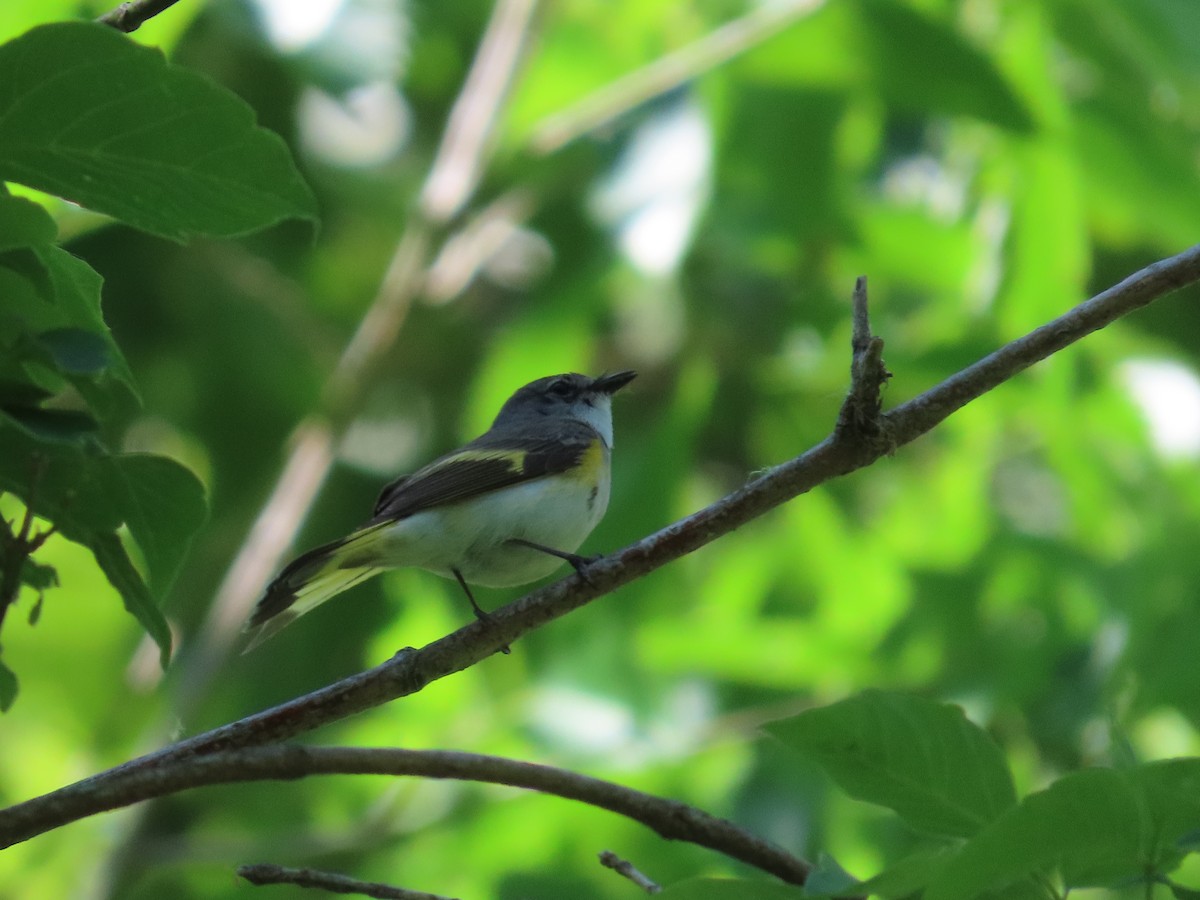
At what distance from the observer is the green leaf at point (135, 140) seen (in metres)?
1.35

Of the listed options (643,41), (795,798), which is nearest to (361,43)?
(643,41)

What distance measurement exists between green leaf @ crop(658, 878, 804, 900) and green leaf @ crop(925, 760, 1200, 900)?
21cm

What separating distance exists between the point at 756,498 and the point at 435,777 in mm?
548

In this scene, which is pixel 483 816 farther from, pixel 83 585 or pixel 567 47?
pixel 567 47

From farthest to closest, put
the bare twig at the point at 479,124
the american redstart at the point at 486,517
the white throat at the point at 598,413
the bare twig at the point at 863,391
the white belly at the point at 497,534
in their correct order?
the bare twig at the point at 479,124 → the white throat at the point at 598,413 → the white belly at the point at 497,534 → the american redstart at the point at 486,517 → the bare twig at the point at 863,391

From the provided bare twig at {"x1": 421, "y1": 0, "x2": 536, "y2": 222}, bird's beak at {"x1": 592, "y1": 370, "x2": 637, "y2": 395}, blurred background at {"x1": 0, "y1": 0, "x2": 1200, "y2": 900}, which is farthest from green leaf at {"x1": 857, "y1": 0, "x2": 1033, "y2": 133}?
bare twig at {"x1": 421, "y1": 0, "x2": 536, "y2": 222}

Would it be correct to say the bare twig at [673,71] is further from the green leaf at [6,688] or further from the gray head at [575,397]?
the green leaf at [6,688]

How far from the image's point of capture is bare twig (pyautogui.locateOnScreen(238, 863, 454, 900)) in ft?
5.24

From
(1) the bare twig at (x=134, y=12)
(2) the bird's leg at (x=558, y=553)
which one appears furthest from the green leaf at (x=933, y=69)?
(1) the bare twig at (x=134, y=12)

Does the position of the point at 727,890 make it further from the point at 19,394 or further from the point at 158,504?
the point at 19,394

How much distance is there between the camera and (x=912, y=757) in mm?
1516

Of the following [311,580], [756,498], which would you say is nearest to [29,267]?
[756,498]

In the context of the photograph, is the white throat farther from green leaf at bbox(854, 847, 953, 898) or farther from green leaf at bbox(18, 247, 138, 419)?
green leaf at bbox(854, 847, 953, 898)

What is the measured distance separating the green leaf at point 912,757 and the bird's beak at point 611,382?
3151 mm
